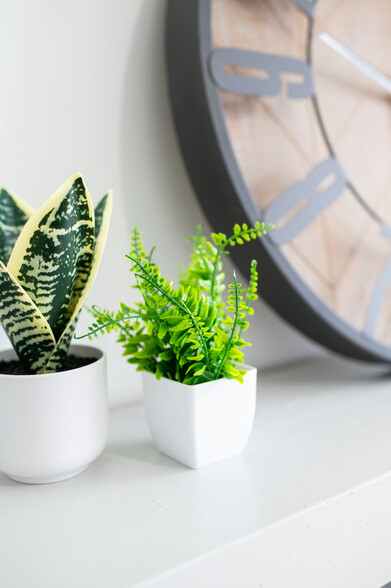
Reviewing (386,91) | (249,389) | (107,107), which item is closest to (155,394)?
(249,389)

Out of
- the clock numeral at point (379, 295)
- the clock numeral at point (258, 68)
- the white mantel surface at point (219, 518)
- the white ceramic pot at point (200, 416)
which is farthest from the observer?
the clock numeral at point (379, 295)

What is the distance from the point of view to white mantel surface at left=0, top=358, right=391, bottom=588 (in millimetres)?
332

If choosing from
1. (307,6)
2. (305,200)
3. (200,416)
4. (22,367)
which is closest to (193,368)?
(200,416)

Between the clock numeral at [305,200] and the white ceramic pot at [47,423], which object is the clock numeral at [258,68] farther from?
the white ceramic pot at [47,423]

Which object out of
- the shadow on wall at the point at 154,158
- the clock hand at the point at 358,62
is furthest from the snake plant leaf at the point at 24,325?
the clock hand at the point at 358,62

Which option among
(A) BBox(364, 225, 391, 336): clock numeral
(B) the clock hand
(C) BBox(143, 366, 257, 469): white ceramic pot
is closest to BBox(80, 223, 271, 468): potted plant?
(C) BBox(143, 366, 257, 469): white ceramic pot

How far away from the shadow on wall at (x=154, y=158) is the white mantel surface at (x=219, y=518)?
0.22 m

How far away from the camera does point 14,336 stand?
419mm

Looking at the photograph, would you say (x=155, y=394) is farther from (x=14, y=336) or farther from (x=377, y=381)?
(x=377, y=381)

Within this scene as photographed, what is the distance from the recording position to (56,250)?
1.28 ft

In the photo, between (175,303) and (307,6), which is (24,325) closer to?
(175,303)

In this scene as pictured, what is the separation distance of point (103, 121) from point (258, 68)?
0.17 meters

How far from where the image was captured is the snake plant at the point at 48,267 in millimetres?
378

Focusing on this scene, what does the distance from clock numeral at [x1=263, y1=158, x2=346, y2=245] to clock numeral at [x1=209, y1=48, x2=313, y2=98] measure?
0.09 m
